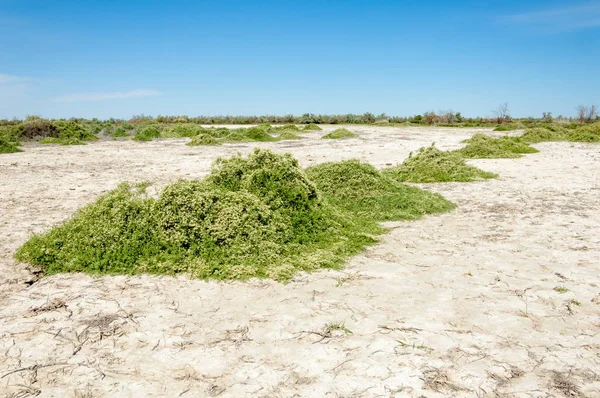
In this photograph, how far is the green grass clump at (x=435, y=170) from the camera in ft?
37.0

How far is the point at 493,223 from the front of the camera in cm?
723

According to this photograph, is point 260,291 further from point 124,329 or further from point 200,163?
point 200,163

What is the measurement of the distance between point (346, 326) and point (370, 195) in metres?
4.57

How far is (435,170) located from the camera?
37.8 feet

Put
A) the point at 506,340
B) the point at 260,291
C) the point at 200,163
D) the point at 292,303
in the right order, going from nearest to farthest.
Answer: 1. the point at 506,340
2. the point at 292,303
3. the point at 260,291
4. the point at 200,163

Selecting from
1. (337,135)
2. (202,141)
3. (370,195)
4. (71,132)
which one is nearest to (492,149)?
(370,195)

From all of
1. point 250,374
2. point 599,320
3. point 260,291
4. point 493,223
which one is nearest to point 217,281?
point 260,291

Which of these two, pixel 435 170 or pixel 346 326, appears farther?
pixel 435 170

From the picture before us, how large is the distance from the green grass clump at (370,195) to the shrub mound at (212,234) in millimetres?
978

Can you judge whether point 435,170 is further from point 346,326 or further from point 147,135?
point 147,135

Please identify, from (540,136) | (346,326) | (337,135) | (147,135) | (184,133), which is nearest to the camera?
(346,326)

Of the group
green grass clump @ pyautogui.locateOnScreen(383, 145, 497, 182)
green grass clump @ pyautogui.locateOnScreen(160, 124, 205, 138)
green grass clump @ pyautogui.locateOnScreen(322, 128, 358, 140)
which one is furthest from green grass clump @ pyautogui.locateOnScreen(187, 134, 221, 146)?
green grass clump @ pyautogui.locateOnScreen(383, 145, 497, 182)

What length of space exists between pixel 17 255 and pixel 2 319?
173 centimetres

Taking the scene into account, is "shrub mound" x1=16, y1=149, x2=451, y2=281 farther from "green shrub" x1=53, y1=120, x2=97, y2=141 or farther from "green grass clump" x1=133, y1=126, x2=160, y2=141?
"green shrub" x1=53, y1=120, x2=97, y2=141
